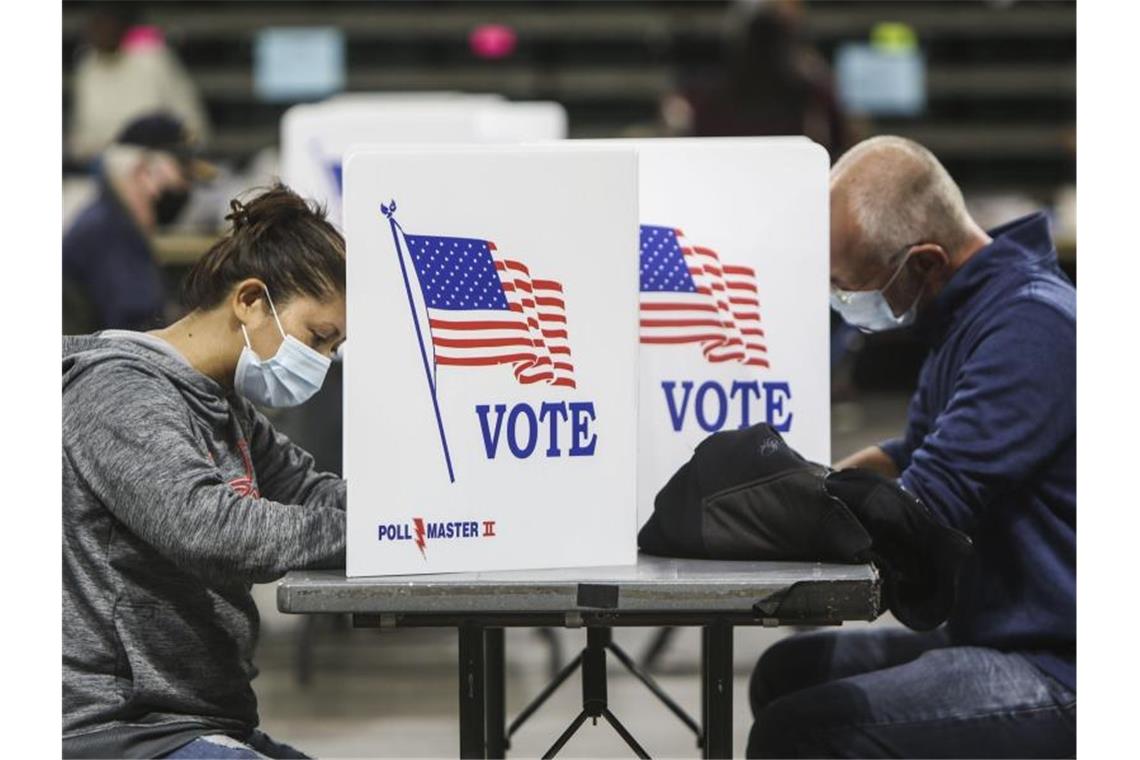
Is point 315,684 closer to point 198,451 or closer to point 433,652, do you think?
point 433,652

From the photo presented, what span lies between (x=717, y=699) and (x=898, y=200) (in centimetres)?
84

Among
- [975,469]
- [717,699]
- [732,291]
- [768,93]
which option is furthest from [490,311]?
[768,93]

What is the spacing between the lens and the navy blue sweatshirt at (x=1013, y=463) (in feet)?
7.86

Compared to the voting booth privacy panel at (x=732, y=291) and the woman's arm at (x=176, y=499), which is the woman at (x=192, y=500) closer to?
the woman's arm at (x=176, y=499)

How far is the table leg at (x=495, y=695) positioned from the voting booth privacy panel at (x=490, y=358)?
2.33 ft

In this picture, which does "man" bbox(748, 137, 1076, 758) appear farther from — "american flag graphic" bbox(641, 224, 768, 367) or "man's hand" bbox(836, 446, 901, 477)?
"american flag graphic" bbox(641, 224, 768, 367)

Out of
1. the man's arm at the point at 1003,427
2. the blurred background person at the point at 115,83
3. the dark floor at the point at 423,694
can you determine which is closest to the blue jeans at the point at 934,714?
the man's arm at the point at 1003,427

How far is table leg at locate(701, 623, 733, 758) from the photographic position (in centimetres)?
217

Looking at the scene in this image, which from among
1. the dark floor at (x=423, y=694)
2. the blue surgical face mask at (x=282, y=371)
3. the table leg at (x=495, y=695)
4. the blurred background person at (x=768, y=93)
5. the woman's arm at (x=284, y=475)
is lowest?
the dark floor at (x=423, y=694)

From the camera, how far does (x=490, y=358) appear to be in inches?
79.4

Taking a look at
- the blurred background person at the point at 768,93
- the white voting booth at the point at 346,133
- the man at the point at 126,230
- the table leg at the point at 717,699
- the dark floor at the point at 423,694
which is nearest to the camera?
the table leg at the point at 717,699

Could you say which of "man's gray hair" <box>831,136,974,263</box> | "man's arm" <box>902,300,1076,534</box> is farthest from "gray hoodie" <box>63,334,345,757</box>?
"man's gray hair" <box>831,136,974,263</box>

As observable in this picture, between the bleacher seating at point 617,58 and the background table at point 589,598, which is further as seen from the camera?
the bleacher seating at point 617,58

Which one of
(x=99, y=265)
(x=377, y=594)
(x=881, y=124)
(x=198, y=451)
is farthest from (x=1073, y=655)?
(x=881, y=124)
